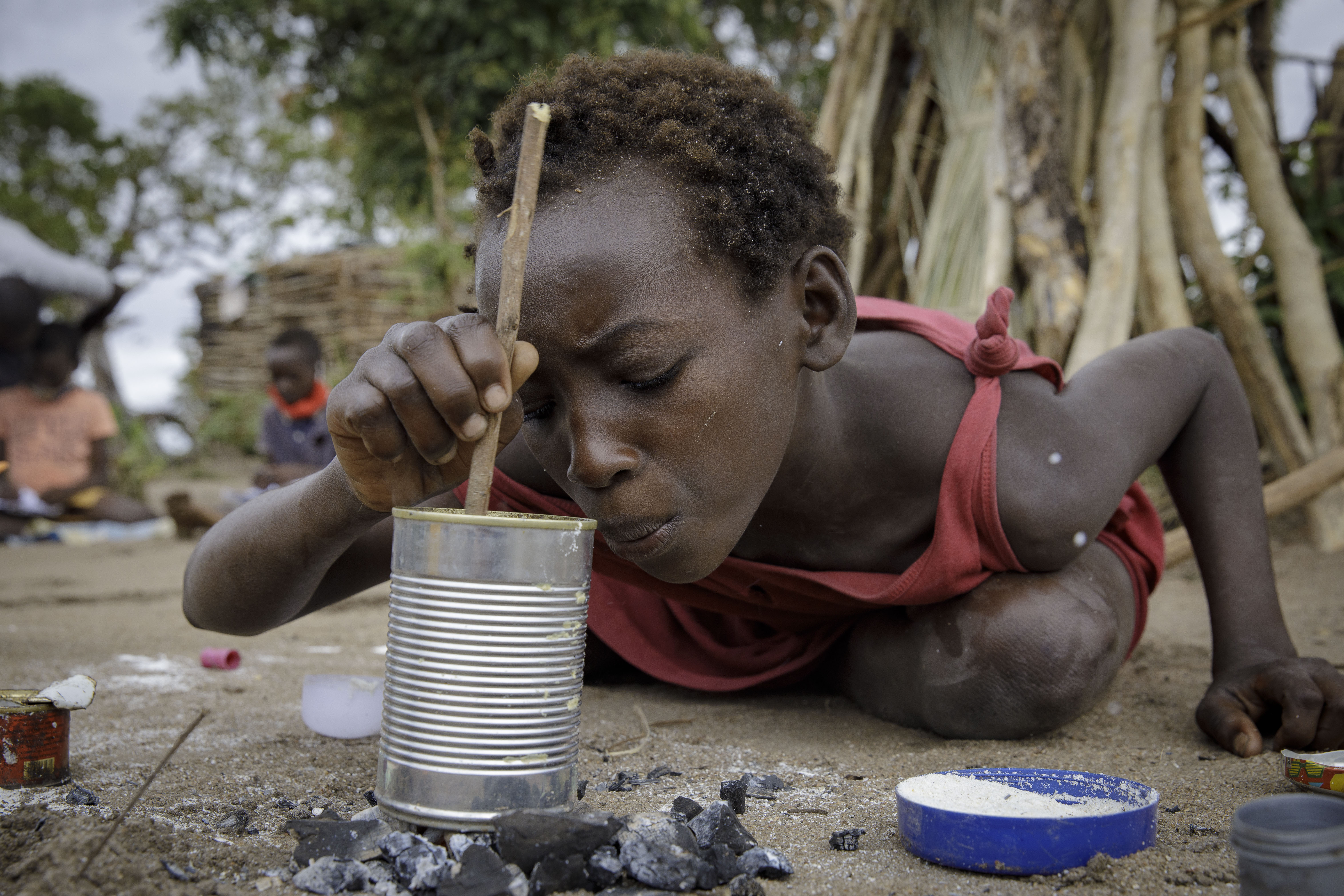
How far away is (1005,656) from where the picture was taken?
1.88m

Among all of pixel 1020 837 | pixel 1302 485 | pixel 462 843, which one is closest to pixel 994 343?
pixel 1020 837

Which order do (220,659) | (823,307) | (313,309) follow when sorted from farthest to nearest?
(313,309)
(220,659)
(823,307)

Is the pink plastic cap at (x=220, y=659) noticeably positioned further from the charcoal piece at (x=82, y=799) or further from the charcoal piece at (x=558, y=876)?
the charcoal piece at (x=558, y=876)

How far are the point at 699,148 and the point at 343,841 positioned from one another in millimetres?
1083

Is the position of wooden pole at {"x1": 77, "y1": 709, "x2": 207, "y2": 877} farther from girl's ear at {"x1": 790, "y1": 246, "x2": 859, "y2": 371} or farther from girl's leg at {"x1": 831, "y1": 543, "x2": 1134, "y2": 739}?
girl's leg at {"x1": 831, "y1": 543, "x2": 1134, "y2": 739}

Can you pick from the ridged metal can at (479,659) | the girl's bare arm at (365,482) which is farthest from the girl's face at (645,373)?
the ridged metal can at (479,659)

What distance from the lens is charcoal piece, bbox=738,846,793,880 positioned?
1.25 meters

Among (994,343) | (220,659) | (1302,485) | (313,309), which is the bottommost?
(220,659)

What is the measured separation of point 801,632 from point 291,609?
110 cm

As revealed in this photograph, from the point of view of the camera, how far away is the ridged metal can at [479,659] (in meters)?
1.20

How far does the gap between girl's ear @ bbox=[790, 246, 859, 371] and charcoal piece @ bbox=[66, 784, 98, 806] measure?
49.7 inches

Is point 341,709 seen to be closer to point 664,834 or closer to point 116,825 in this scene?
point 116,825

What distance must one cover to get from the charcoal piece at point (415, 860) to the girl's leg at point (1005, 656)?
106 centimetres

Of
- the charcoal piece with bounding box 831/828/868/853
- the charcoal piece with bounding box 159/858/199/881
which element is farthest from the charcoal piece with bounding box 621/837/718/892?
the charcoal piece with bounding box 159/858/199/881
